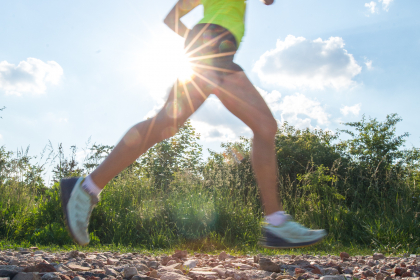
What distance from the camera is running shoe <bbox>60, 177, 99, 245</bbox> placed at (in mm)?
1698

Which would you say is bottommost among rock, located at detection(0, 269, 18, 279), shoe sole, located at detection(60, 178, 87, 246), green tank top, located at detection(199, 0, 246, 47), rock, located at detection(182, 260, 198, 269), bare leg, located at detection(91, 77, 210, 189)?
rock, located at detection(182, 260, 198, 269)

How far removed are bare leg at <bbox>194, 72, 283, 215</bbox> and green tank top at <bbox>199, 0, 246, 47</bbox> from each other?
0.88ft

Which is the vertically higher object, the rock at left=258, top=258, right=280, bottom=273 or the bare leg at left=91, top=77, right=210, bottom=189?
the bare leg at left=91, top=77, right=210, bottom=189

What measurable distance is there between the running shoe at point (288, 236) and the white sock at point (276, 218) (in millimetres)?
19

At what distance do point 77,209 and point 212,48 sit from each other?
125cm

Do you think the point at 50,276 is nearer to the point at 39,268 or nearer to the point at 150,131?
the point at 39,268

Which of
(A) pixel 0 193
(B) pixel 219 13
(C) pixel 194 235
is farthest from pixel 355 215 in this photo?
(A) pixel 0 193

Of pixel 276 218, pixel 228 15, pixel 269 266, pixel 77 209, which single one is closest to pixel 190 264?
pixel 269 266

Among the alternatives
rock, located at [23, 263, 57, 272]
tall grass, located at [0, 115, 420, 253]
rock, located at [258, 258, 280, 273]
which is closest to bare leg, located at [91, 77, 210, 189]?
rock, located at [23, 263, 57, 272]

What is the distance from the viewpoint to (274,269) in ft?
5.84

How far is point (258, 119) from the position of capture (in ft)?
6.11

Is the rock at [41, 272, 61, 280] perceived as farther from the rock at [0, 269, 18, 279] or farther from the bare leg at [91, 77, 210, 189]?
the bare leg at [91, 77, 210, 189]

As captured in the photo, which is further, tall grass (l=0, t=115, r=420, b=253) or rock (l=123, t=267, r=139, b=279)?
tall grass (l=0, t=115, r=420, b=253)

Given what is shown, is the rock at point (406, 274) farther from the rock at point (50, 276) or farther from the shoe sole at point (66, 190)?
the shoe sole at point (66, 190)
